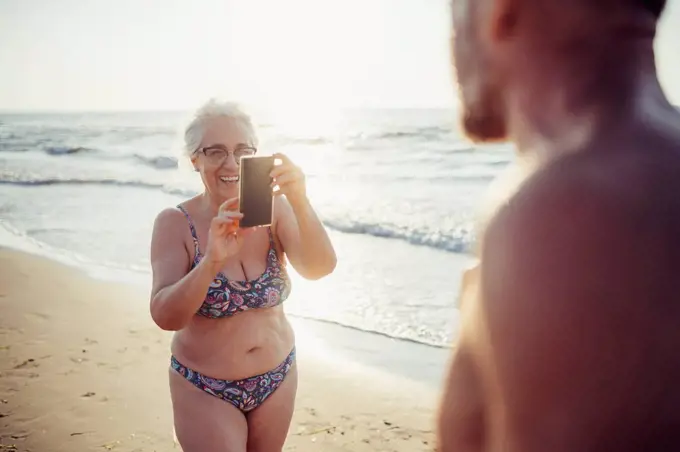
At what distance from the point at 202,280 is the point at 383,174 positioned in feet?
68.6

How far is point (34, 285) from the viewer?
8.69 meters

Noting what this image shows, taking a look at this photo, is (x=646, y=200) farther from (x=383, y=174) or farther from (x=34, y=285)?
(x=383, y=174)

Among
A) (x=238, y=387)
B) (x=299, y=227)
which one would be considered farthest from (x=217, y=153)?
(x=238, y=387)

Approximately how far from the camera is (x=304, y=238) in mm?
2918

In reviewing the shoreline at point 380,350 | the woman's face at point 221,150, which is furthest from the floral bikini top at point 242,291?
the shoreline at point 380,350

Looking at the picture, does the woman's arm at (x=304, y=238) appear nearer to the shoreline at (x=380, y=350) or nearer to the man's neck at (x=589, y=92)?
the man's neck at (x=589, y=92)

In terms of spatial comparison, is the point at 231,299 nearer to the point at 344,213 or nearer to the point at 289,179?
the point at 289,179

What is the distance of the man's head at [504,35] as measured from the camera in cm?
70

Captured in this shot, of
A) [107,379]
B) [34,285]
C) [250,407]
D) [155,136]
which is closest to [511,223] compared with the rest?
[250,407]

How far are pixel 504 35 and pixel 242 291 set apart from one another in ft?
7.49

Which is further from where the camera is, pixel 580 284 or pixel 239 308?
pixel 239 308

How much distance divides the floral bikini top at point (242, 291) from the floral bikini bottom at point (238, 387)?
0.94ft

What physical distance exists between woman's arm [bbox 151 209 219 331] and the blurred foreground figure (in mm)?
1938

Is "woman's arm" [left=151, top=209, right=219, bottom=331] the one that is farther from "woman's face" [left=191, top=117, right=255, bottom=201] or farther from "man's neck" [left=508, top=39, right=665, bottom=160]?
"man's neck" [left=508, top=39, right=665, bottom=160]
